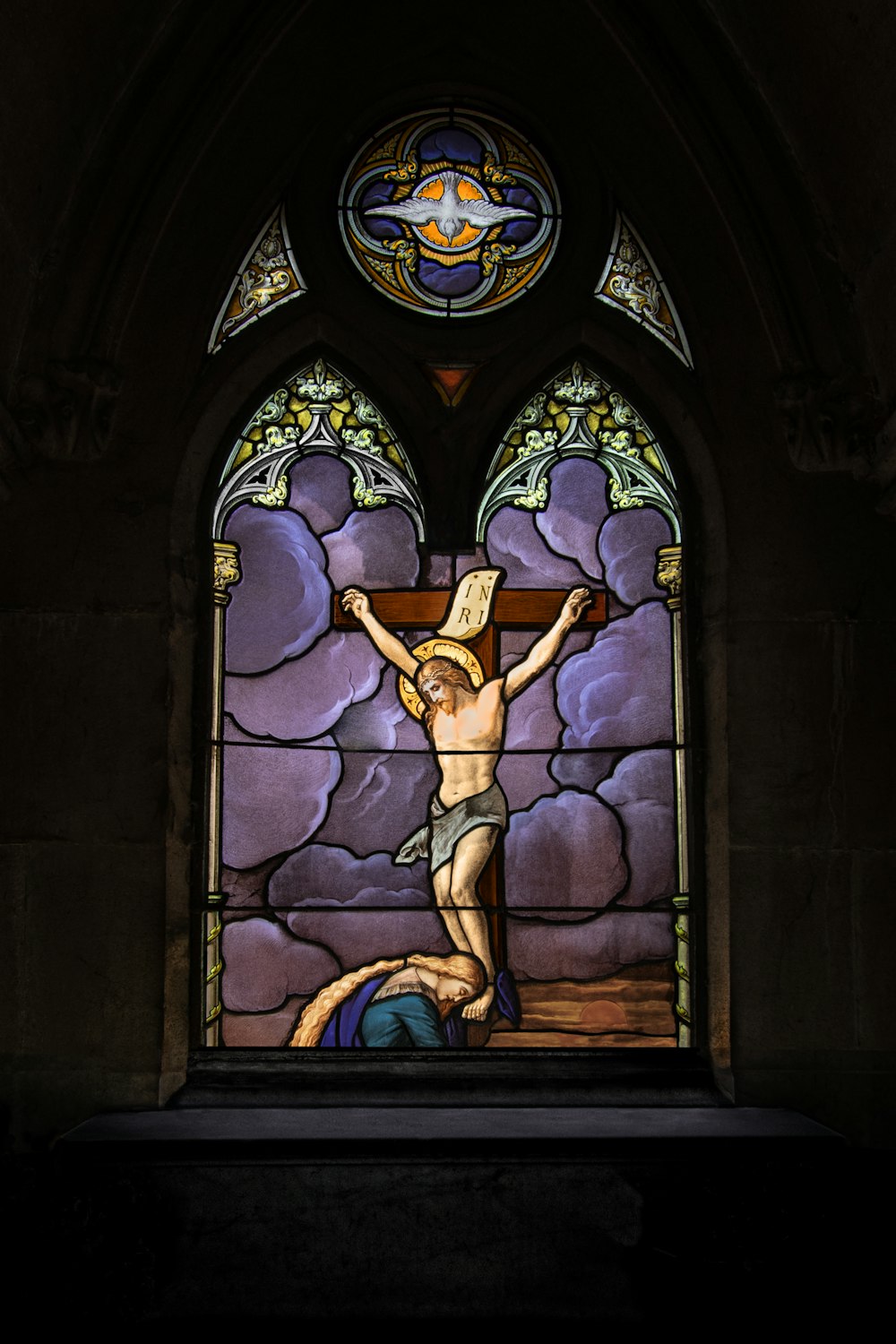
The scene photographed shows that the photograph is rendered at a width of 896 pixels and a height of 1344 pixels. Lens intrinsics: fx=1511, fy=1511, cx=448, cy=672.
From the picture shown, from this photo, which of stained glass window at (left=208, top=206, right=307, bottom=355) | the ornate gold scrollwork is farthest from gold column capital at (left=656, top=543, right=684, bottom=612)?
stained glass window at (left=208, top=206, right=307, bottom=355)

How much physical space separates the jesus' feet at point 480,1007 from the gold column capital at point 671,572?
4.27ft

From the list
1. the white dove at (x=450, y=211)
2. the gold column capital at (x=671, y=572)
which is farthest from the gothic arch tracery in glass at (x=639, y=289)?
the gold column capital at (x=671, y=572)

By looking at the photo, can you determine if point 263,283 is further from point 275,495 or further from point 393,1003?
point 393,1003

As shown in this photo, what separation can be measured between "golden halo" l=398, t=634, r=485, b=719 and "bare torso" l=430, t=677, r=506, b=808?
0.18 ft

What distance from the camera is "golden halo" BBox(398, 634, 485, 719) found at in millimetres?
4660

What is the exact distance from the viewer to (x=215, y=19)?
4488mm

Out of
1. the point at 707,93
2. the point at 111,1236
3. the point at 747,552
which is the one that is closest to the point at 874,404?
the point at 747,552

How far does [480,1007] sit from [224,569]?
155cm

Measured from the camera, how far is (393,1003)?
4484 millimetres

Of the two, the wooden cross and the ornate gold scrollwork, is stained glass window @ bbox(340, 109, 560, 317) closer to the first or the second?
the ornate gold scrollwork

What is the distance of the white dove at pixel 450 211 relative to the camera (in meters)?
4.96

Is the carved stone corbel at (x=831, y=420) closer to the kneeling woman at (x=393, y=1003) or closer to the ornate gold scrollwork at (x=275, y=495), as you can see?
the ornate gold scrollwork at (x=275, y=495)

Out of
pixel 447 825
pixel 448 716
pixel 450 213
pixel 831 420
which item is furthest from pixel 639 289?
pixel 447 825

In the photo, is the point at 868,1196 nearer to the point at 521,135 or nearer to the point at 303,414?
the point at 303,414
